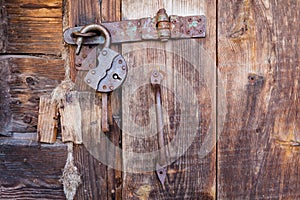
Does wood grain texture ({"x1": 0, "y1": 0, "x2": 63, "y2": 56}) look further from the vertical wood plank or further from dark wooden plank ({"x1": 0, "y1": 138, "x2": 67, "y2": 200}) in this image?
dark wooden plank ({"x1": 0, "y1": 138, "x2": 67, "y2": 200})

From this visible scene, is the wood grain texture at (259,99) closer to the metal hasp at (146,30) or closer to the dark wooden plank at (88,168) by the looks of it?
the metal hasp at (146,30)

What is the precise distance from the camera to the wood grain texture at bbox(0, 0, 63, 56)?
3.18ft

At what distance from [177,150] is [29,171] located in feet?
1.45

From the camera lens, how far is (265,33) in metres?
0.96

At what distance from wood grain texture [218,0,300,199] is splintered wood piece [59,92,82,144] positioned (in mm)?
415

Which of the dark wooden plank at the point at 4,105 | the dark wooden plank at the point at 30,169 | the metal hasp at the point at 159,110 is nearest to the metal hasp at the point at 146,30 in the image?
the metal hasp at the point at 159,110

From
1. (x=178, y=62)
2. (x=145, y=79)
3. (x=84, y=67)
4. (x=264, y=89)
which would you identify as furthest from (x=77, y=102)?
(x=264, y=89)

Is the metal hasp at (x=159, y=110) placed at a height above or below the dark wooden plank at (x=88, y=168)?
above

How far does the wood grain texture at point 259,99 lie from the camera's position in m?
0.95

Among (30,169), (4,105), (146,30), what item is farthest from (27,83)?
(146,30)

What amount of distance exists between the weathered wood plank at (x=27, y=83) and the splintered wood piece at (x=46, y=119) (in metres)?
0.03

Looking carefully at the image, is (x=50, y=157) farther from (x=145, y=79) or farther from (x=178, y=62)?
(x=178, y=62)

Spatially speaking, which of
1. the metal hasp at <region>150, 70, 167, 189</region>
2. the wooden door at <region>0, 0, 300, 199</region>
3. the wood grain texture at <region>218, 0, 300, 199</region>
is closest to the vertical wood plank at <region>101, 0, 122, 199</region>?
the wooden door at <region>0, 0, 300, 199</region>

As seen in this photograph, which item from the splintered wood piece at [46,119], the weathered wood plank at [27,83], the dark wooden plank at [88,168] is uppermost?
the weathered wood plank at [27,83]
